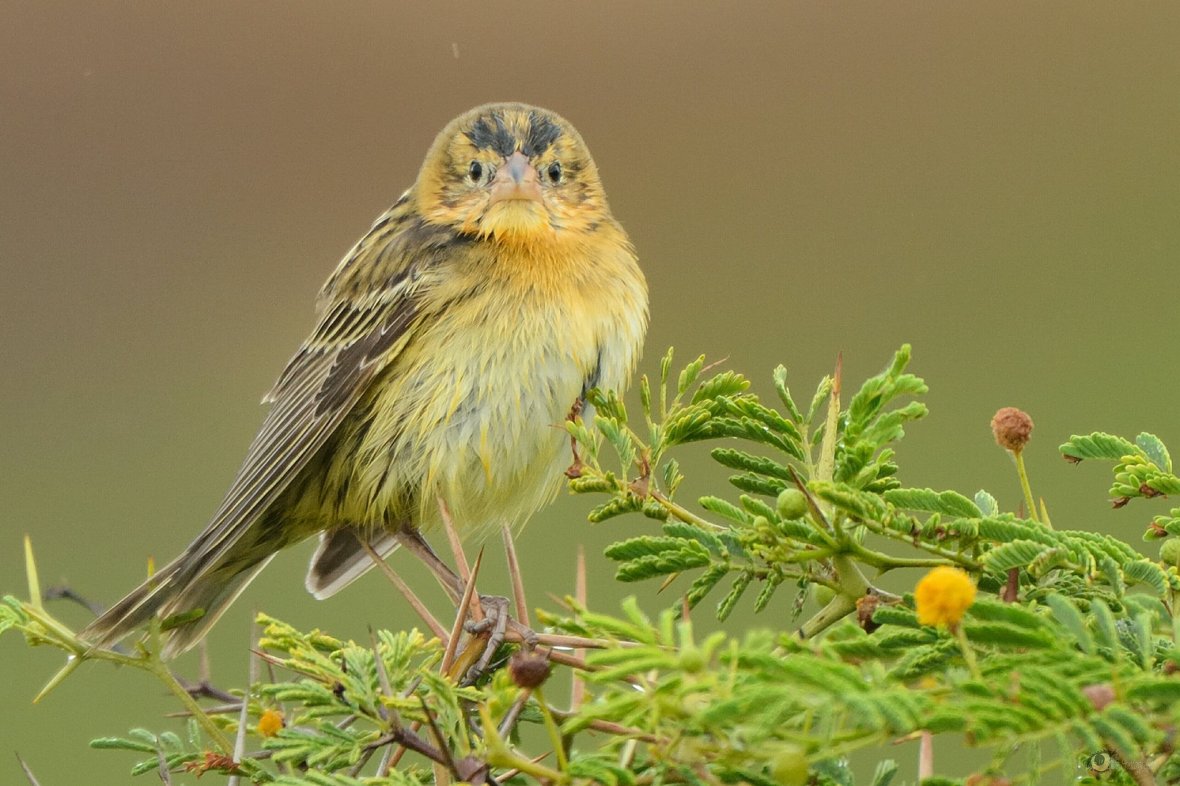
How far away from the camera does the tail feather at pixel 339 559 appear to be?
14.0ft

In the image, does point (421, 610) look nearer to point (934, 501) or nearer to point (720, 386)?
point (720, 386)

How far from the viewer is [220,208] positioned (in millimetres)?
12430

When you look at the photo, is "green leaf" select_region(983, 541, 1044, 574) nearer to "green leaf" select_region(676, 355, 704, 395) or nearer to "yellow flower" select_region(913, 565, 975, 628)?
"yellow flower" select_region(913, 565, 975, 628)

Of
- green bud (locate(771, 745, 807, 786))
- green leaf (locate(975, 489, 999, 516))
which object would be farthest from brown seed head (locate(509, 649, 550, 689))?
green leaf (locate(975, 489, 999, 516))

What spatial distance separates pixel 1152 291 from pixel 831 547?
1016cm

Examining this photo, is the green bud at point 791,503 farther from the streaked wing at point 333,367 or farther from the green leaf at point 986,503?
the streaked wing at point 333,367

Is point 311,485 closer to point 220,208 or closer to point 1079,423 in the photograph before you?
point 1079,423

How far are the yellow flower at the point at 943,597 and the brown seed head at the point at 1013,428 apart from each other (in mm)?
750

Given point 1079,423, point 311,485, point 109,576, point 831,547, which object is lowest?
point 109,576

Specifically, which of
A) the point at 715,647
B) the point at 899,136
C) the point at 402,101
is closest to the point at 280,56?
the point at 402,101

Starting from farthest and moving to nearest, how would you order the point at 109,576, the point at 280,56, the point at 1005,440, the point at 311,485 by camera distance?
the point at 280,56, the point at 109,576, the point at 311,485, the point at 1005,440

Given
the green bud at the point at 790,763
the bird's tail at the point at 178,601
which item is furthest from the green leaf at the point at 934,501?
the bird's tail at the point at 178,601

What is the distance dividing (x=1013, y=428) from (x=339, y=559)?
105 inches

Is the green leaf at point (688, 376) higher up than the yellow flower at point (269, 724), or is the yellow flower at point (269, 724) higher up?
the green leaf at point (688, 376)
